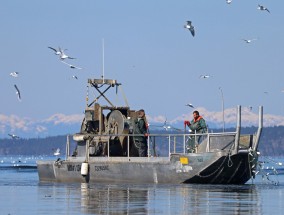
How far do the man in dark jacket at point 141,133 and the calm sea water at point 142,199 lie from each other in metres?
2.70

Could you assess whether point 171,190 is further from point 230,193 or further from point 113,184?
point 113,184

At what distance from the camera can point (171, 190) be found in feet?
140

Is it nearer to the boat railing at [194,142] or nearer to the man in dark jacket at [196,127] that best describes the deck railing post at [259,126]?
the boat railing at [194,142]

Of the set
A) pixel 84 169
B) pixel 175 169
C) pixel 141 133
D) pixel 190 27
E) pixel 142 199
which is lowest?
pixel 142 199

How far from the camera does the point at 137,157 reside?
4788cm

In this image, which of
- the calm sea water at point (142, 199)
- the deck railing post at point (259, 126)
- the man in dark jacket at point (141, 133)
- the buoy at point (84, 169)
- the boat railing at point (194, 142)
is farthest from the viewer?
the buoy at point (84, 169)

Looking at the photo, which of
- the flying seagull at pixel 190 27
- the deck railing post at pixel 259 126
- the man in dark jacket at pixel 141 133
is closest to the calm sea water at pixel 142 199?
the deck railing post at pixel 259 126

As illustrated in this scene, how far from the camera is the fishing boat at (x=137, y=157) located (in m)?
45.9

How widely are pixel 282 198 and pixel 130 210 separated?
8.06 meters

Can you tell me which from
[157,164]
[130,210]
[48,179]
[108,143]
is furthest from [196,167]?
[130,210]

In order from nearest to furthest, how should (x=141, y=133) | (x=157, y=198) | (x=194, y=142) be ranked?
(x=157, y=198) < (x=194, y=142) < (x=141, y=133)

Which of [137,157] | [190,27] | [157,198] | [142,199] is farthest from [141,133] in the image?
[142,199]

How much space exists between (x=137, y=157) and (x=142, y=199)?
35.3 feet

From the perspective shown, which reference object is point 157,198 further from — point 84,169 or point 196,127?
point 84,169
